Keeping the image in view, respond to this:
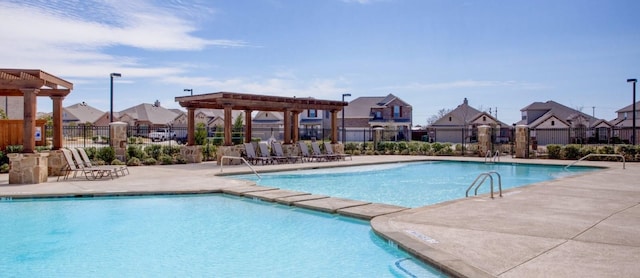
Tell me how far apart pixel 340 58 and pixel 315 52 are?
146 centimetres

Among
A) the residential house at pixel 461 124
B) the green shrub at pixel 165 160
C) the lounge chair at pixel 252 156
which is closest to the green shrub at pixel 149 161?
the green shrub at pixel 165 160

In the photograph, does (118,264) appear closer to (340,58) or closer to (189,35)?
(189,35)

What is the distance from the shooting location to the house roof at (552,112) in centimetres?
4395

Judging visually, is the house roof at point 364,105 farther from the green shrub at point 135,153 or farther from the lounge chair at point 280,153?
the green shrub at point 135,153

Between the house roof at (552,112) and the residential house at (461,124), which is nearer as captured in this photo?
the house roof at (552,112)

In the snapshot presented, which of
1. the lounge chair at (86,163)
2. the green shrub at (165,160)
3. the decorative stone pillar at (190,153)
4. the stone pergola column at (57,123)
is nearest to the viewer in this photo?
the lounge chair at (86,163)

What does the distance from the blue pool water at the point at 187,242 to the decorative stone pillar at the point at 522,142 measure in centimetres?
1683

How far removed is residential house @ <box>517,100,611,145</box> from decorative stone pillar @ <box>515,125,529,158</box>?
18434mm

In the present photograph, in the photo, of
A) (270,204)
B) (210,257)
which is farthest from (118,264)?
(270,204)

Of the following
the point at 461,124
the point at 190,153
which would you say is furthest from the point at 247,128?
the point at 461,124

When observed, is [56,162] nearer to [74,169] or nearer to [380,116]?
[74,169]

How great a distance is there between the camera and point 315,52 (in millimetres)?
22609

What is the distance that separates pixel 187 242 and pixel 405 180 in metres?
9.34

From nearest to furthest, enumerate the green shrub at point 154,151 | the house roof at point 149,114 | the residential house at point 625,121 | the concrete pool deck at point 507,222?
the concrete pool deck at point 507,222 → the green shrub at point 154,151 → the residential house at point 625,121 → the house roof at point 149,114
